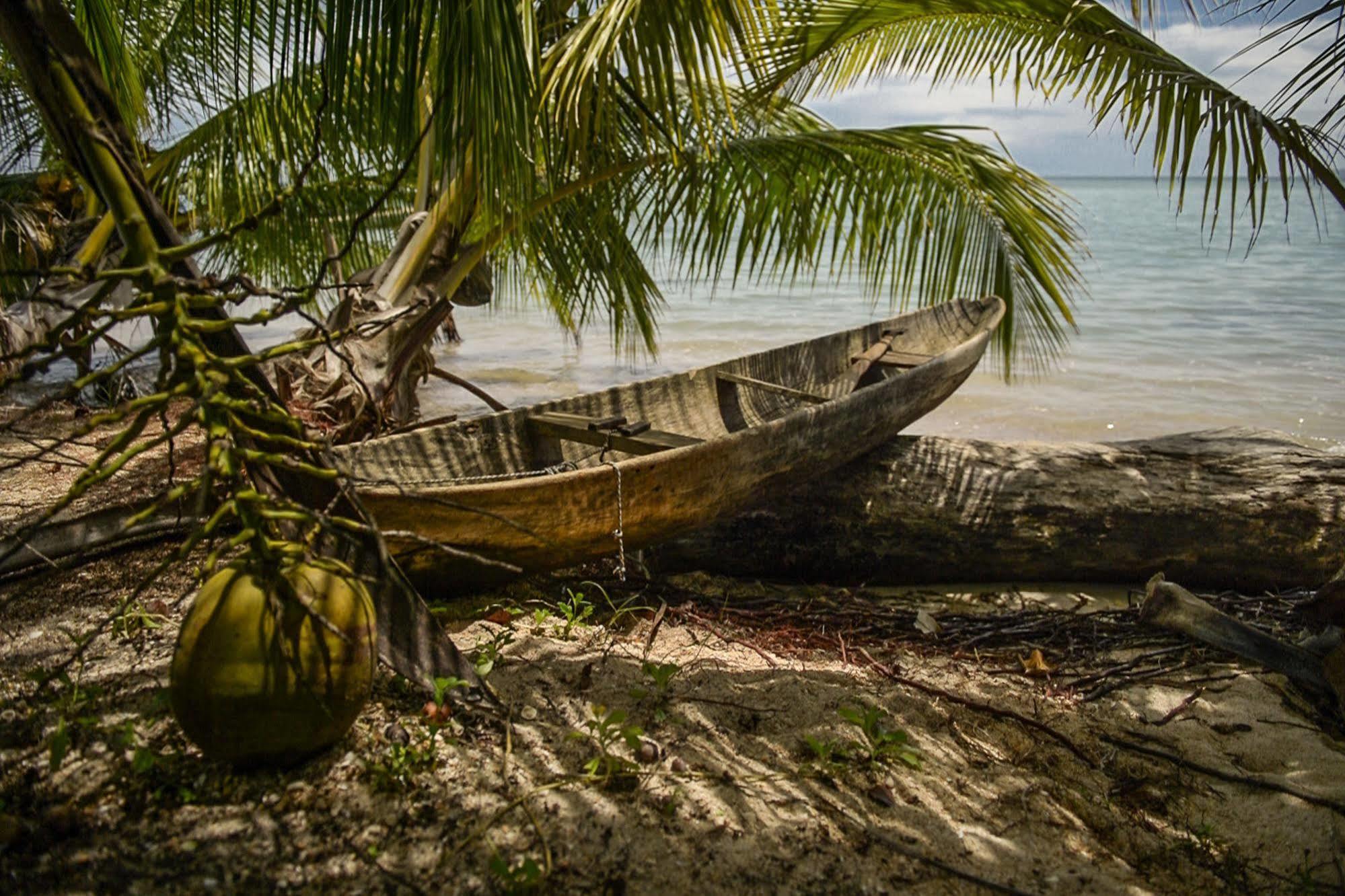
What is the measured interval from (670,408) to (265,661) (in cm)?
319

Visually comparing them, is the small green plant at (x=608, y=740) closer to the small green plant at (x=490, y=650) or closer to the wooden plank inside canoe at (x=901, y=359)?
the small green plant at (x=490, y=650)

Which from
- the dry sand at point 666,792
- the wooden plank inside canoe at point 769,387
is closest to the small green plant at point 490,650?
the dry sand at point 666,792

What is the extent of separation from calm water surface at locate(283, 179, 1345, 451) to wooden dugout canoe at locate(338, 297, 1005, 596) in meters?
1.23

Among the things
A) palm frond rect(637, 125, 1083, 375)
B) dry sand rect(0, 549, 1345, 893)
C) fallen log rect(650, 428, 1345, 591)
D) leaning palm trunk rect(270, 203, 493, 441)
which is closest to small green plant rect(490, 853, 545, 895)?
dry sand rect(0, 549, 1345, 893)

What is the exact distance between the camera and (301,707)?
1.90 m

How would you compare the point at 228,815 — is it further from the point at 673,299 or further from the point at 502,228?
the point at 673,299

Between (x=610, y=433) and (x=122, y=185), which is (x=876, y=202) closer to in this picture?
(x=610, y=433)

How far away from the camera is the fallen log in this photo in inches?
161

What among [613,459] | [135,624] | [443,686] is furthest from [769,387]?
[135,624]

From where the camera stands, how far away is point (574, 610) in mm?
→ 3324

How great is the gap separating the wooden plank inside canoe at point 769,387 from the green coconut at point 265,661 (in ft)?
10.6

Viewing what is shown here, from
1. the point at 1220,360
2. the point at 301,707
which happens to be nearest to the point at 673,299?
the point at 1220,360

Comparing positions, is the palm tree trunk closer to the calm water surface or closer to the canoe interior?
the canoe interior

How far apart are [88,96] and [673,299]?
48.8 feet
